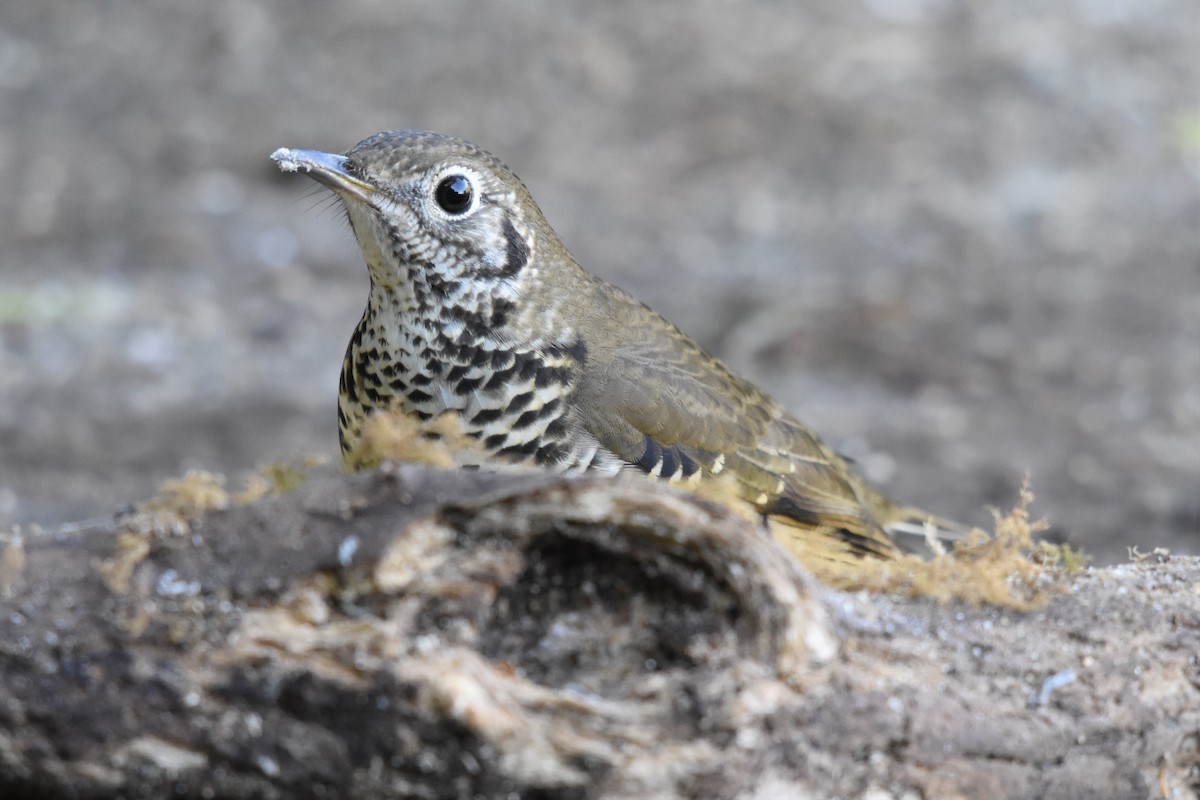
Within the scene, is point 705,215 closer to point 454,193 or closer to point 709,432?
point 709,432

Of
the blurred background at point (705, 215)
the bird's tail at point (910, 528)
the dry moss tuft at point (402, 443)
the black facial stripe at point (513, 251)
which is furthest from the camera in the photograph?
the blurred background at point (705, 215)

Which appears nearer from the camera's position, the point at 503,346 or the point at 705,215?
the point at 503,346

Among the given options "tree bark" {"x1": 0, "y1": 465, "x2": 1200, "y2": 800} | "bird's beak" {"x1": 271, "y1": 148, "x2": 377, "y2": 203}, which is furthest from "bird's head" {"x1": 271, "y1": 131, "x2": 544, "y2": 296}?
"tree bark" {"x1": 0, "y1": 465, "x2": 1200, "y2": 800}

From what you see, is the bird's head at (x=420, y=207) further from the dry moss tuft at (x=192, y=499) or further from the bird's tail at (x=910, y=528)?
the bird's tail at (x=910, y=528)

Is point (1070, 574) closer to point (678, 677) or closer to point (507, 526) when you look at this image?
point (678, 677)

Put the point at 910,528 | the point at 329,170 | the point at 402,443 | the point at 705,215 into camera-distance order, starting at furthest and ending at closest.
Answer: the point at 705,215, the point at 910,528, the point at 329,170, the point at 402,443

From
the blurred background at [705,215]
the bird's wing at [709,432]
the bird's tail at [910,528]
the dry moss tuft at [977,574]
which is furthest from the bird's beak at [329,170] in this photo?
the blurred background at [705,215]

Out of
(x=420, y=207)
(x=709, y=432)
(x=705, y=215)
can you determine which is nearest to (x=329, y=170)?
(x=420, y=207)

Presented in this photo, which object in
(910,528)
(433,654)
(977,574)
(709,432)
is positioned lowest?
(433,654)
